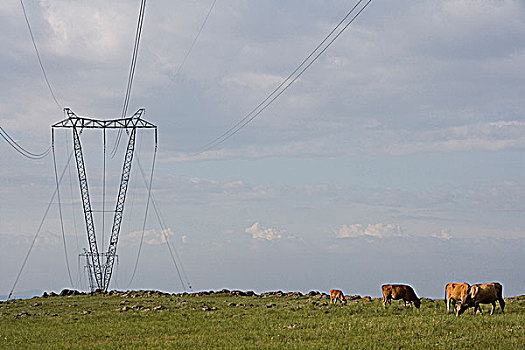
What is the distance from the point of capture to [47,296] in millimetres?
71312

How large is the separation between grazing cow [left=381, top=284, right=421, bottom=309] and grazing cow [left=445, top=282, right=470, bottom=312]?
10.6 feet

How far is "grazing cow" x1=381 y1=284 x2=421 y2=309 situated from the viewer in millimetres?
39516

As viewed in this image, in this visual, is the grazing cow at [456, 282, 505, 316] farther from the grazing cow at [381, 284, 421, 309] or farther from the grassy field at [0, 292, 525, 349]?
the grazing cow at [381, 284, 421, 309]

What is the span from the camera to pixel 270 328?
33344 millimetres

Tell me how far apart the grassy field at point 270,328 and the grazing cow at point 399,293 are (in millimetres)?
645

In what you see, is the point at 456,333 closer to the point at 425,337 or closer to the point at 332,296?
the point at 425,337

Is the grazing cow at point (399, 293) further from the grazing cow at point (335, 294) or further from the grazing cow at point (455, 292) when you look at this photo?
the grazing cow at point (335, 294)

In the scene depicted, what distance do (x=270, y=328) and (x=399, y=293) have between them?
9.50 metres

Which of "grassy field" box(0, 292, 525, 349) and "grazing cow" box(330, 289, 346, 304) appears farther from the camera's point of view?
"grazing cow" box(330, 289, 346, 304)

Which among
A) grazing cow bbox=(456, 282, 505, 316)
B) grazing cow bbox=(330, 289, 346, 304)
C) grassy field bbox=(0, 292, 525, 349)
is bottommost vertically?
grassy field bbox=(0, 292, 525, 349)

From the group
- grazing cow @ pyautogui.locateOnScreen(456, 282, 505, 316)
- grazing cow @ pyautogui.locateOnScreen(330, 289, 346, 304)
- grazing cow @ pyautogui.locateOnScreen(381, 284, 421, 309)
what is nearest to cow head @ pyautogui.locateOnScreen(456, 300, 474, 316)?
grazing cow @ pyautogui.locateOnScreen(456, 282, 505, 316)

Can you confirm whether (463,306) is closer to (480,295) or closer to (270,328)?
(480,295)

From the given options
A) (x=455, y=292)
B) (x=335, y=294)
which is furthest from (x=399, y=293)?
(x=335, y=294)

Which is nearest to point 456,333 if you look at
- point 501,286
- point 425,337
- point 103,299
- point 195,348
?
point 425,337
